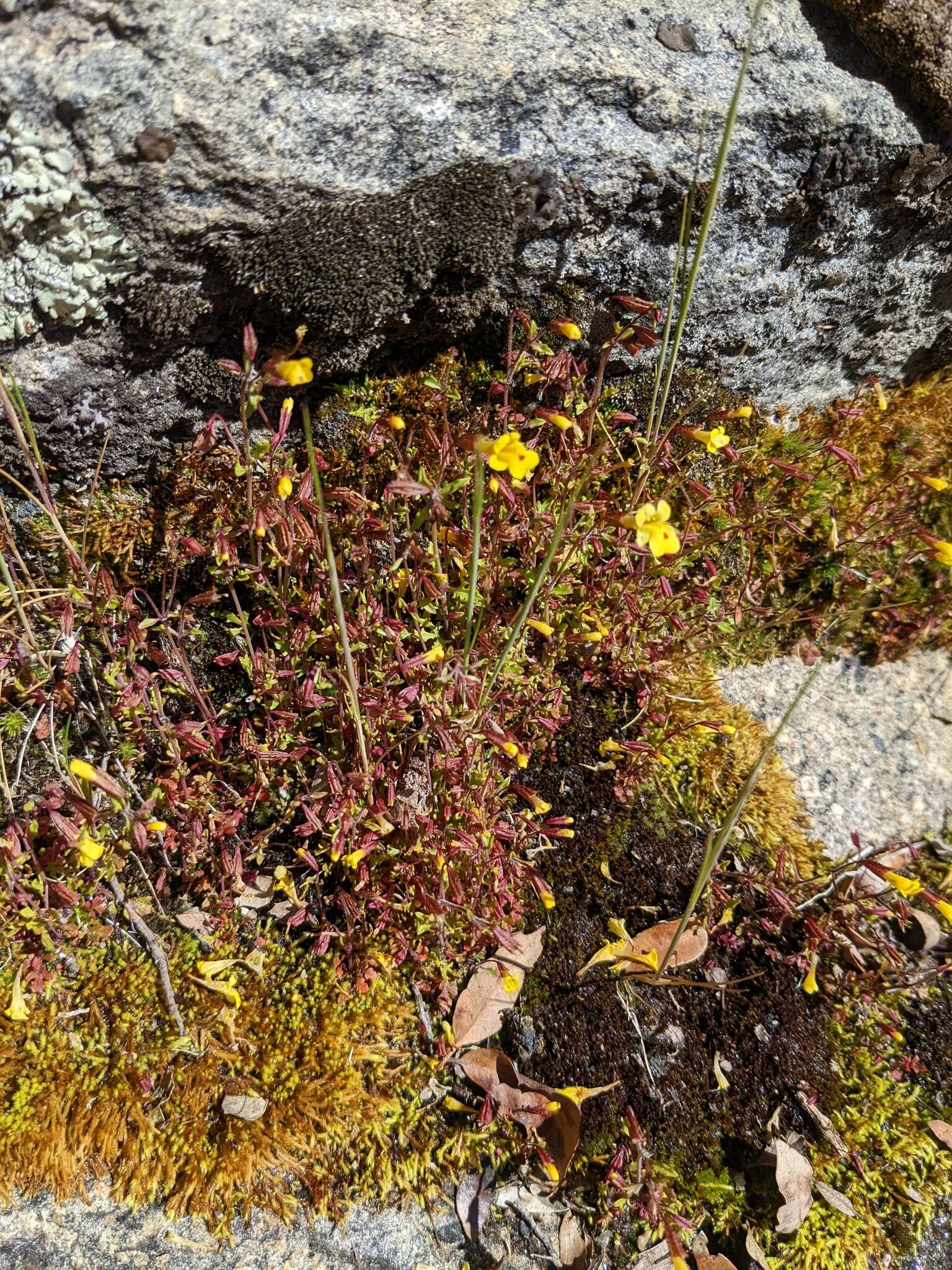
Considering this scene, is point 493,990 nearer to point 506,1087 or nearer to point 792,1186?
point 506,1087

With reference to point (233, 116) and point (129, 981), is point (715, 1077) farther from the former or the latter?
point (233, 116)

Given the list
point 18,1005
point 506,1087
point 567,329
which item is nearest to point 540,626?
point 567,329

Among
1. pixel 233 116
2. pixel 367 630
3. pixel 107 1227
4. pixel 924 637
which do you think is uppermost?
pixel 233 116

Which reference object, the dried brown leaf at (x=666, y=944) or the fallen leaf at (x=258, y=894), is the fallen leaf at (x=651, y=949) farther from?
the fallen leaf at (x=258, y=894)

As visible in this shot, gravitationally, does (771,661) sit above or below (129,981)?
above

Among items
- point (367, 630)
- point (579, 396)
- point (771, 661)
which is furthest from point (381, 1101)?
point (579, 396)

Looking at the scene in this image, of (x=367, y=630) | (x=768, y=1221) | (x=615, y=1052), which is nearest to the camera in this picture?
(x=768, y=1221)
